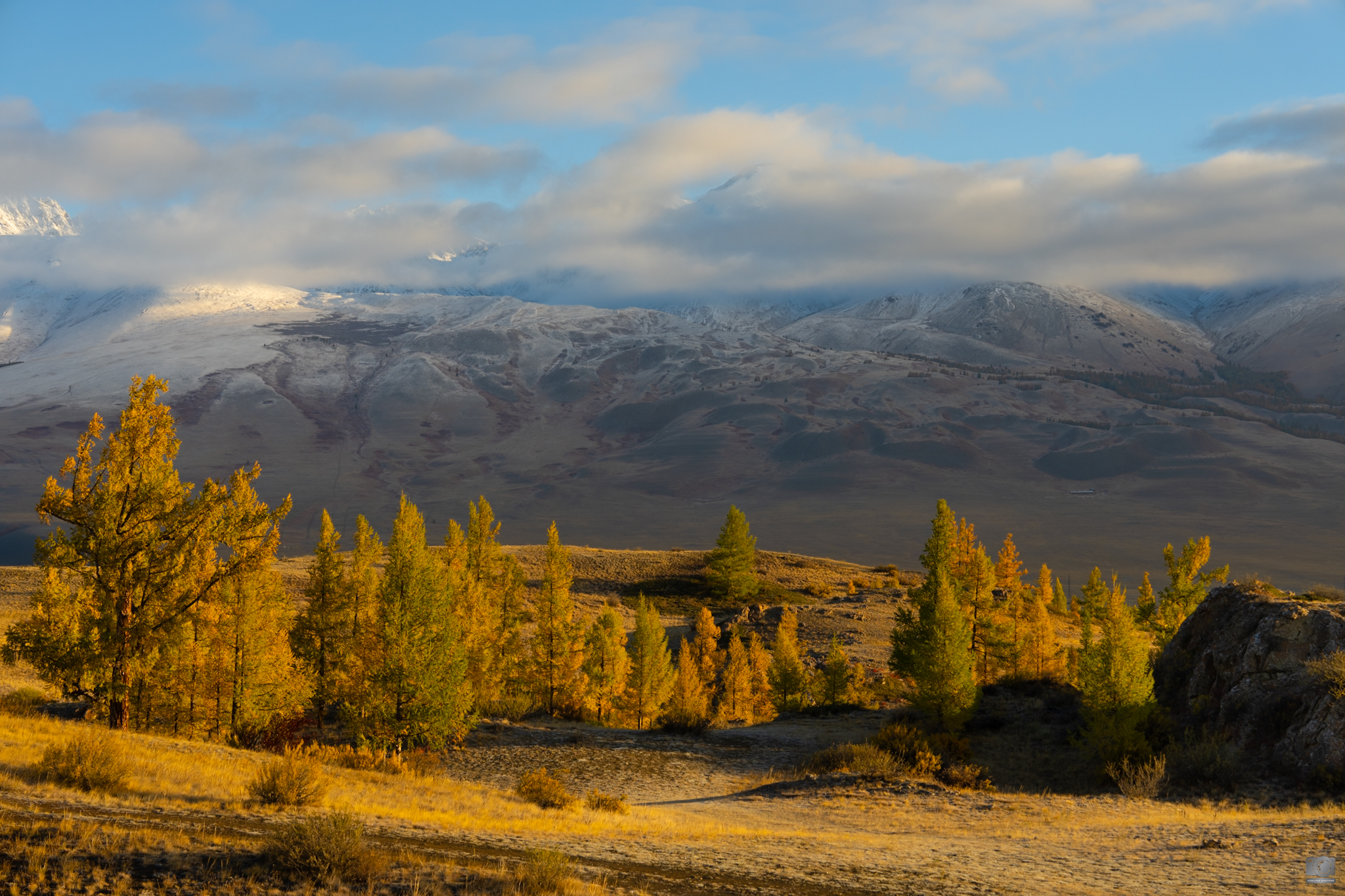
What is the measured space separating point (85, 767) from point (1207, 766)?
3178cm

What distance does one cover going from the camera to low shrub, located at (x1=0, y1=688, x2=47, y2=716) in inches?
995

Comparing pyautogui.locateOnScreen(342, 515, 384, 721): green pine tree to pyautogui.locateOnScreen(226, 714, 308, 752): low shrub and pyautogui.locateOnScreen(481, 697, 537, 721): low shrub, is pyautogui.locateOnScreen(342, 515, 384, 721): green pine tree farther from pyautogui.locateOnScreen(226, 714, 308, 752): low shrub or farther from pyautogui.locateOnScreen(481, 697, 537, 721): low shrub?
pyautogui.locateOnScreen(481, 697, 537, 721): low shrub

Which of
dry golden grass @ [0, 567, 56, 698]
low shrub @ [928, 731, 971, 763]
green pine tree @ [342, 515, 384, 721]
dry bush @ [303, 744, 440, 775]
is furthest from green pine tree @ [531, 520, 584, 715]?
dry bush @ [303, 744, 440, 775]

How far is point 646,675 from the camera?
160 ft

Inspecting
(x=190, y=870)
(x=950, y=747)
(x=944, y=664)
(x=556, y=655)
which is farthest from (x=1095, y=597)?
(x=190, y=870)

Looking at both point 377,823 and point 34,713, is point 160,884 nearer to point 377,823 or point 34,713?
point 377,823

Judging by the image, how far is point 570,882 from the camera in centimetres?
1184

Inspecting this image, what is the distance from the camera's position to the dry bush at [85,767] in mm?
15219

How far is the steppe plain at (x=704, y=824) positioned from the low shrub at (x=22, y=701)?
3.11 m

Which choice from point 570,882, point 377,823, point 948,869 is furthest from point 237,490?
point 948,869

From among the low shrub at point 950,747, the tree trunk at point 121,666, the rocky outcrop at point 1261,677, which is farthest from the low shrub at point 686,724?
the tree trunk at point 121,666

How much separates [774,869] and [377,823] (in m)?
7.07

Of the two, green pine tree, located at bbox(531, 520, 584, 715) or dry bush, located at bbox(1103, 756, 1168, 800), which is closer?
dry bush, located at bbox(1103, 756, 1168, 800)

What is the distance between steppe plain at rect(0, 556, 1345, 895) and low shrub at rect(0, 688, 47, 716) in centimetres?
311
